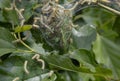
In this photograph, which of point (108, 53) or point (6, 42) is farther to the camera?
point (108, 53)

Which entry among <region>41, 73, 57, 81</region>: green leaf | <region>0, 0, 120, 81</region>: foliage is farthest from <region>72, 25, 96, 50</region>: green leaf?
<region>41, 73, 57, 81</region>: green leaf

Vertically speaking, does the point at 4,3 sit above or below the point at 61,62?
above

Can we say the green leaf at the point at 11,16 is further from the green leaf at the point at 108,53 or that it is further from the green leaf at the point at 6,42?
the green leaf at the point at 108,53

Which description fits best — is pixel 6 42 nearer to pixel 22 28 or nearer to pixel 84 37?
→ pixel 22 28

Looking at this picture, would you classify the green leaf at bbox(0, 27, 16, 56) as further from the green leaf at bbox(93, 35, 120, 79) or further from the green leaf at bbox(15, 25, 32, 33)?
the green leaf at bbox(93, 35, 120, 79)

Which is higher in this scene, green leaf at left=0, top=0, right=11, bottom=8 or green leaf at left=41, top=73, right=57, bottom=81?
green leaf at left=0, top=0, right=11, bottom=8

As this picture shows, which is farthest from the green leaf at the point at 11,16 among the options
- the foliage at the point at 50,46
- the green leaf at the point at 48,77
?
the green leaf at the point at 48,77

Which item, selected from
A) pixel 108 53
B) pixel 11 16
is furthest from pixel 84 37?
pixel 11 16

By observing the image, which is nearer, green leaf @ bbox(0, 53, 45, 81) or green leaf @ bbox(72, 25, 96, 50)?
green leaf @ bbox(0, 53, 45, 81)

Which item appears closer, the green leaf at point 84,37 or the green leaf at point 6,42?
the green leaf at point 6,42
